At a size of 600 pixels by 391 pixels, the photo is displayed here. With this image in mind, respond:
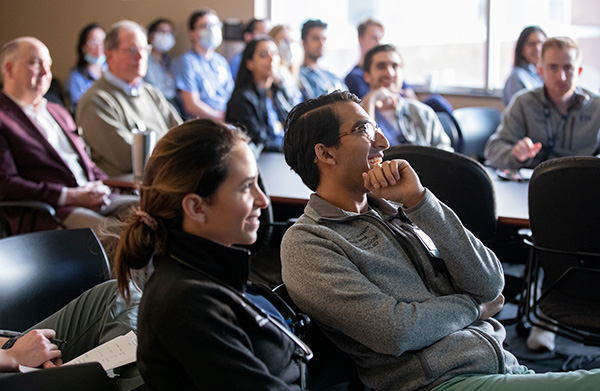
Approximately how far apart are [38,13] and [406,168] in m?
8.41

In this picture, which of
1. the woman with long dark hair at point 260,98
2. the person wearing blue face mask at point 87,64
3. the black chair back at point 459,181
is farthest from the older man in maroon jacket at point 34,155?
the person wearing blue face mask at point 87,64

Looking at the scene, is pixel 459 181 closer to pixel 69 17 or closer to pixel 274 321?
pixel 274 321

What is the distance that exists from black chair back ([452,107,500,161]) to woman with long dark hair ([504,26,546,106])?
79 cm

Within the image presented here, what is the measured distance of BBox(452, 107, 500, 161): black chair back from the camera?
4375mm

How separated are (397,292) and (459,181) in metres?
0.83

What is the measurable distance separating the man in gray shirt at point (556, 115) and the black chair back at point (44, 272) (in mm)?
2111

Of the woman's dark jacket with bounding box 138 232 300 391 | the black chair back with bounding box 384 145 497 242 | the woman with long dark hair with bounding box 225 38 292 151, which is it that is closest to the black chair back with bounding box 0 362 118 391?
the woman's dark jacket with bounding box 138 232 300 391

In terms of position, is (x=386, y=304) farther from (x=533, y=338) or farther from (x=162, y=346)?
(x=533, y=338)

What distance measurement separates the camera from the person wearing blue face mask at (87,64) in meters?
6.78

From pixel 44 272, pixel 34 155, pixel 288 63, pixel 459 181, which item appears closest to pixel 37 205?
pixel 34 155

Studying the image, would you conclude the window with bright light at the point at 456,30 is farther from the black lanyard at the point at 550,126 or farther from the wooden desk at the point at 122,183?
the wooden desk at the point at 122,183

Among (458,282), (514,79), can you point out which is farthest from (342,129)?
(514,79)

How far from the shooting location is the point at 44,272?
1.93 m

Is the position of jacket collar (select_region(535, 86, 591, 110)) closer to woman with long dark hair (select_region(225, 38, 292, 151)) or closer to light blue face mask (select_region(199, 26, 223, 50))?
woman with long dark hair (select_region(225, 38, 292, 151))
